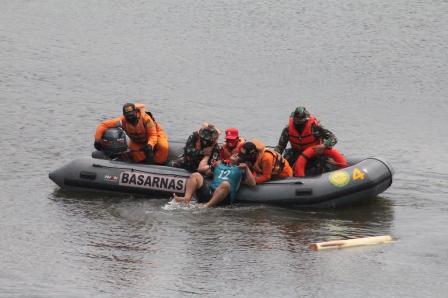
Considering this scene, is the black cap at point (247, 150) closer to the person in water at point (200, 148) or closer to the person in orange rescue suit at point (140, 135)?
the person in water at point (200, 148)

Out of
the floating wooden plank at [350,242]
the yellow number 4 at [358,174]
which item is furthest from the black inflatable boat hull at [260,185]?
the floating wooden plank at [350,242]

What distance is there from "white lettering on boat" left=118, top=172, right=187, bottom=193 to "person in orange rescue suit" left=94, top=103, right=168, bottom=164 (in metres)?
0.51

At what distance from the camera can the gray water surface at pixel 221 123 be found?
1226cm

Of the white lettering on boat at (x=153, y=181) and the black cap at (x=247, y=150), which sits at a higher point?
the black cap at (x=247, y=150)

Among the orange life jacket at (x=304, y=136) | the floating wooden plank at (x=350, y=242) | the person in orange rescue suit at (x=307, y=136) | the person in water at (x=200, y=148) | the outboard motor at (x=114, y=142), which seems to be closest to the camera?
the floating wooden plank at (x=350, y=242)

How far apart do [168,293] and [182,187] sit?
3650mm

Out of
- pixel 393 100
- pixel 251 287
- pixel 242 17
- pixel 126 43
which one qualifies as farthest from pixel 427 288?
pixel 242 17

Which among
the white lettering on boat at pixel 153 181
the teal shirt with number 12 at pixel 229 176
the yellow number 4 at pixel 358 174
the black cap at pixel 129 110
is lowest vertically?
the white lettering on boat at pixel 153 181

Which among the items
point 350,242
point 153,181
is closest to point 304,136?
point 153,181

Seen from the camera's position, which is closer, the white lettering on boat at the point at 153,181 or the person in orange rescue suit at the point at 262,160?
the person in orange rescue suit at the point at 262,160

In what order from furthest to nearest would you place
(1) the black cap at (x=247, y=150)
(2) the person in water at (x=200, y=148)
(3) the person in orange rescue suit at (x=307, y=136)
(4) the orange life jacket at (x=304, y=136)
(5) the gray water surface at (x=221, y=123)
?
(4) the orange life jacket at (x=304, y=136) → (3) the person in orange rescue suit at (x=307, y=136) → (2) the person in water at (x=200, y=148) → (1) the black cap at (x=247, y=150) → (5) the gray water surface at (x=221, y=123)

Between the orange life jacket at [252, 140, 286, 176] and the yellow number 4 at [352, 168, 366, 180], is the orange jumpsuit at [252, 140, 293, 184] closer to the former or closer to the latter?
the orange life jacket at [252, 140, 286, 176]

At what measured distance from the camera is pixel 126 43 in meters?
27.4

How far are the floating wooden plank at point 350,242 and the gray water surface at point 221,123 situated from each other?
0.14 m
